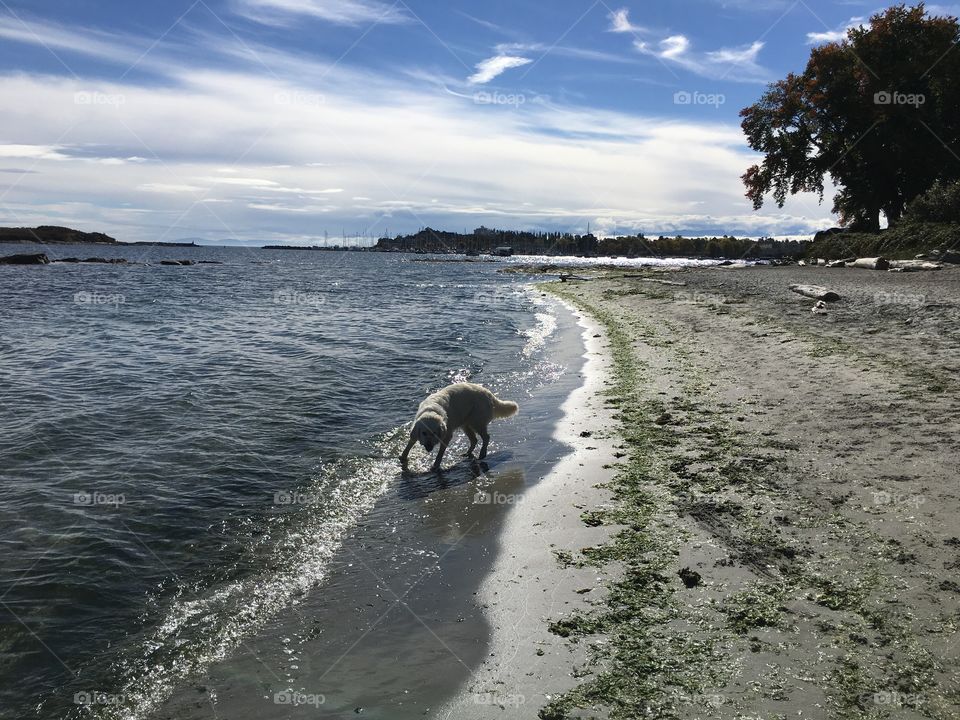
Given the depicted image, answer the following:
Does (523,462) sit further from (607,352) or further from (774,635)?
(607,352)

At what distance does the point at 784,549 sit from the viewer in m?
6.48

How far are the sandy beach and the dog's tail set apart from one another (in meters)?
2.46

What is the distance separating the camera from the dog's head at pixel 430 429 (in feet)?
35.7

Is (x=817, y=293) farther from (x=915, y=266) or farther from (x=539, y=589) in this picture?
(x=539, y=589)

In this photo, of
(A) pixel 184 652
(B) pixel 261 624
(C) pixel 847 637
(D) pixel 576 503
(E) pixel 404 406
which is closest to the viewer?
(C) pixel 847 637

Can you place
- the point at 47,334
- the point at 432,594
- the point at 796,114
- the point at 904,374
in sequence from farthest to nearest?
the point at 796,114, the point at 47,334, the point at 904,374, the point at 432,594

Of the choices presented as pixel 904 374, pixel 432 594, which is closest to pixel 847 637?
pixel 432 594

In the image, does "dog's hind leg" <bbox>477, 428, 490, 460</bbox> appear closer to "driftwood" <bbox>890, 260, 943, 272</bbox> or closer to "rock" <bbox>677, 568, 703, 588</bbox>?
"rock" <bbox>677, 568, 703, 588</bbox>

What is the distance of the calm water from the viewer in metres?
5.99

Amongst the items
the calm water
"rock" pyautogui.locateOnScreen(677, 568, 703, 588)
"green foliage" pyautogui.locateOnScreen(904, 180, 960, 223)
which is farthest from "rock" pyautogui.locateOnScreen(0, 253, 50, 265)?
"rock" pyautogui.locateOnScreen(677, 568, 703, 588)

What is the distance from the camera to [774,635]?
515cm

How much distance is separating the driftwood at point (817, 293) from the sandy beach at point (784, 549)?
9791mm

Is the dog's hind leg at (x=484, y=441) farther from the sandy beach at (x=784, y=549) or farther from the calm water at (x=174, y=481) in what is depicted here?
the sandy beach at (x=784, y=549)

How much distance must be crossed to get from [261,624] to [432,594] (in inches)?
71.5
